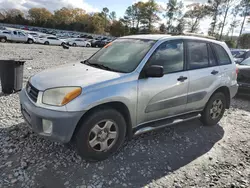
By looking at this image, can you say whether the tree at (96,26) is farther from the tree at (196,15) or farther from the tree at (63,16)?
the tree at (196,15)

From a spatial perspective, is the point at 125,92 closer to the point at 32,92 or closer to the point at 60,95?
the point at 60,95

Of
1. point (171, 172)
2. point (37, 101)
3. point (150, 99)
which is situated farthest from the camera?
point (150, 99)

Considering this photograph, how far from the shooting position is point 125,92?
107 inches

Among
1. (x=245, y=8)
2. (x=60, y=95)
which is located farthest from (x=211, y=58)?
(x=245, y=8)

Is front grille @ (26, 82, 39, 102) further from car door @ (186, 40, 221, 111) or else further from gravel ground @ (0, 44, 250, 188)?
car door @ (186, 40, 221, 111)

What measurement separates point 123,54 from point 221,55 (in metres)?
2.14

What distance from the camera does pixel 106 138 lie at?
9.16 ft

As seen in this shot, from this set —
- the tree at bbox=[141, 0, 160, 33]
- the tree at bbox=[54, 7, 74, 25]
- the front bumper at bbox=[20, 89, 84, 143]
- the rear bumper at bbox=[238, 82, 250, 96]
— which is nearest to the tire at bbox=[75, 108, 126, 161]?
the front bumper at bbox=[20, 89, 84, 143]

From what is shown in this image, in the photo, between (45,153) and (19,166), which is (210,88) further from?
(19,166)

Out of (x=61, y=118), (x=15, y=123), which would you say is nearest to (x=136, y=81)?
(x=61, y=118)

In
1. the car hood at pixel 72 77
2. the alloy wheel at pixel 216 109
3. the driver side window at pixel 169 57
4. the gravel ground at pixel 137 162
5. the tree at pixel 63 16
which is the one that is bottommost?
the gravel ground at pixel 137 162

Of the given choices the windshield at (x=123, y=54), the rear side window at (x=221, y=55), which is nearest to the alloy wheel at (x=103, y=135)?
the windshield at (x=123, y=54)

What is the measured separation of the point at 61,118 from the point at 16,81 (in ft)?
11.2

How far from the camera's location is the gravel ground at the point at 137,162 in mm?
2502
